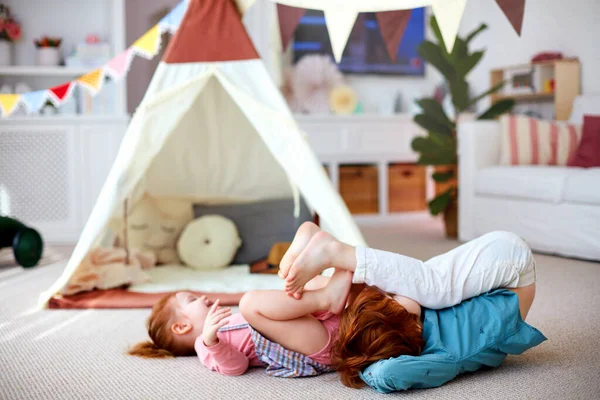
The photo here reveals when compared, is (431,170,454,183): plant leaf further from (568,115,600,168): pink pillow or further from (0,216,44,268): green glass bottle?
(0,216,44,268): green glass bottle

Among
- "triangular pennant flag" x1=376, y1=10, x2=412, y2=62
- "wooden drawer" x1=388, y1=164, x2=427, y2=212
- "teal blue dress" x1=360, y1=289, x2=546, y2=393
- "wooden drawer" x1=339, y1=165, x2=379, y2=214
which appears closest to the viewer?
"teal blue dress" x1=360, y1=289, x2=546, y2=393

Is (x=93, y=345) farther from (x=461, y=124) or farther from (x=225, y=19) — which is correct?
(x=461, y=124)

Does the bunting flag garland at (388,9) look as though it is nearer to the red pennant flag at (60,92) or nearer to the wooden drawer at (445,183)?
the red pennant flag at (60,92)

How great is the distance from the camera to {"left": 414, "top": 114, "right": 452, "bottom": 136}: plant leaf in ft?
14.2

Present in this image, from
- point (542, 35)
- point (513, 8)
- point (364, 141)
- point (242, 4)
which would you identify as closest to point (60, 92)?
point (242, 4)

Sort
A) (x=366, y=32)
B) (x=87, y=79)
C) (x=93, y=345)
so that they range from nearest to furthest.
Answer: (x=93, y=345) < (x=87, y=79) < (x=366, y=32)

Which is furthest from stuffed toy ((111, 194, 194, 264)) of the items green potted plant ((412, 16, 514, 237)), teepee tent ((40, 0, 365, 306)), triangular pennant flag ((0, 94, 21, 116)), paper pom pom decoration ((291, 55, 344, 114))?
paper pom pom decoration ((291, 55, 344, 114))

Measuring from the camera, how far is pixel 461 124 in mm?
4055

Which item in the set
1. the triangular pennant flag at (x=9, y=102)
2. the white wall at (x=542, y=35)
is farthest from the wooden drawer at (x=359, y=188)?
the triangular pennant flag at (x=9, y=102)

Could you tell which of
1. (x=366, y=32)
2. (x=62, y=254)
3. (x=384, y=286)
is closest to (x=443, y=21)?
(x=384, y=286)

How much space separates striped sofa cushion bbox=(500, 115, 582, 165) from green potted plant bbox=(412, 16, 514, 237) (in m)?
0.32

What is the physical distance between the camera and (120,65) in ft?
9.50

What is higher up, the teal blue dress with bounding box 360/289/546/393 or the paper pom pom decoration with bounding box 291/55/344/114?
the paper pom pom decoration with bounding box 291/55/344/114

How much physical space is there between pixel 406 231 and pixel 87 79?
253 cm
